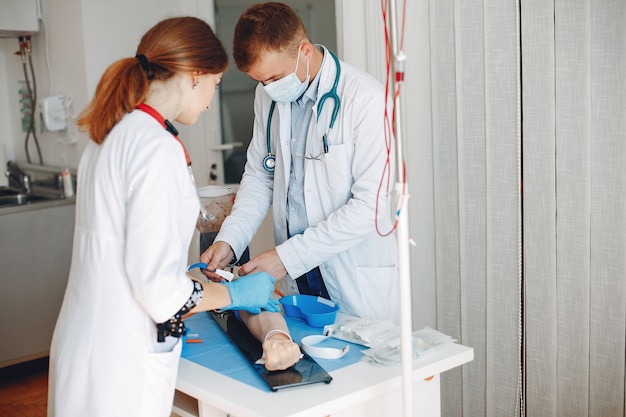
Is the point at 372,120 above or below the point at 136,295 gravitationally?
above

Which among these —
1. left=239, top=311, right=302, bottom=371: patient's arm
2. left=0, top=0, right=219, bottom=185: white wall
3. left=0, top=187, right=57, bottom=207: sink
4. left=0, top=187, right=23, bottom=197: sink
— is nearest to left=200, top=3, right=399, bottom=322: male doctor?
left=239, top=311, right=302, bottom=371: patient's arm

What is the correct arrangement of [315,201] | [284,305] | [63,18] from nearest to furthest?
[284,305] → [315,201] → [63,18]

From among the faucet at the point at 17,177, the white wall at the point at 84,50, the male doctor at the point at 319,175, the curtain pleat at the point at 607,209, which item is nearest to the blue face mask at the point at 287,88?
the male doctor at the point at 319,175

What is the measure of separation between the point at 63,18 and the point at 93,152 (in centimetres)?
256

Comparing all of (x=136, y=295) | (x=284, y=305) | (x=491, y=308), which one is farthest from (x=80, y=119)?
(x=491, y=308)

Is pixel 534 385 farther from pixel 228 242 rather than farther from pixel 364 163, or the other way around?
pixel 228 242

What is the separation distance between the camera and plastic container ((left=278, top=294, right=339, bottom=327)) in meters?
1.81

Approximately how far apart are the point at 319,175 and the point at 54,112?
7.40 feet

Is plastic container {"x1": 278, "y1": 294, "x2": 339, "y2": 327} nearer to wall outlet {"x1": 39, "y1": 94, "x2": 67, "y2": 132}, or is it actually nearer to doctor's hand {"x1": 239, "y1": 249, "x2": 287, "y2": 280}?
doctor's hand {"x1": 239, "y1": 249, "x2": 287, "y2": 280}

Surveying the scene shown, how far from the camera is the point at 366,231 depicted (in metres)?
2.01

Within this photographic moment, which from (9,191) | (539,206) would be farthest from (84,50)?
(539,206)

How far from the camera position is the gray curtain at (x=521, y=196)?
6.61 feet

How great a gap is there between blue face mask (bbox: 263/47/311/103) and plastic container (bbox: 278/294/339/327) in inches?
23.3

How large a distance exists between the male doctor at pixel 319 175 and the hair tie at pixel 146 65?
56cm
